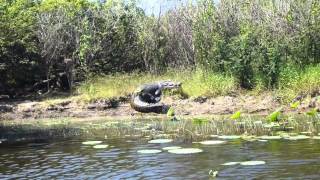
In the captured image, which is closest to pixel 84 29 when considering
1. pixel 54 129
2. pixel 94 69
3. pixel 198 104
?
pixel 94 69

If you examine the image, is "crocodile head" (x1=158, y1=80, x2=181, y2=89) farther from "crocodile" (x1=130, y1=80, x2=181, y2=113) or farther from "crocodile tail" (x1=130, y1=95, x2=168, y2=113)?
"crocodile tail" (x1=130, y1=95, x2=168, y2=113)

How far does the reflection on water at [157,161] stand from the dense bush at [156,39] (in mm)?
10130

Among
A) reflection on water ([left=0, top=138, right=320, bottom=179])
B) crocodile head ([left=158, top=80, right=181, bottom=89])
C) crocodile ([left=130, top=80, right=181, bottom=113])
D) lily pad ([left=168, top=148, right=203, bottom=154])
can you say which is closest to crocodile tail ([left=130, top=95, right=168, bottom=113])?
crocodile ([left=130, top=80, right=181, bottom=113])

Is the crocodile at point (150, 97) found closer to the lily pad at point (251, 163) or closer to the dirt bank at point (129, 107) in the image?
the dirt bank at point (129, 107)

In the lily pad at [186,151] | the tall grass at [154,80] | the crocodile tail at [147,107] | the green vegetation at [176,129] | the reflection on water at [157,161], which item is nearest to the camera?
the reflection on water at [157,161]

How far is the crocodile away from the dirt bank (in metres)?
0.31

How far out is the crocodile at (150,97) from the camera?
20203 millimetres

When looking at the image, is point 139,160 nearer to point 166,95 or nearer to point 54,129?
point 54,129

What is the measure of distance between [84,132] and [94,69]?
11215 mm

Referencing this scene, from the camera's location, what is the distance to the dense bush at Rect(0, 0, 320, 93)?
68.9 ft

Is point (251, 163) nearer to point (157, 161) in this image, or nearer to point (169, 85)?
point (157, 161)

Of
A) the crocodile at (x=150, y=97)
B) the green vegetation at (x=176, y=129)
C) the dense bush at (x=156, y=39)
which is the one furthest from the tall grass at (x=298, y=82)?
the crocodile at (x=150, y=97)

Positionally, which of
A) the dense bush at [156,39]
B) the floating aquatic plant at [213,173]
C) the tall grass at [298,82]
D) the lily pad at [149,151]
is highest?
the dense bush at [156,39]

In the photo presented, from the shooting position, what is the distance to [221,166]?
8945mm
